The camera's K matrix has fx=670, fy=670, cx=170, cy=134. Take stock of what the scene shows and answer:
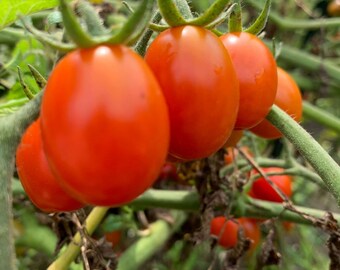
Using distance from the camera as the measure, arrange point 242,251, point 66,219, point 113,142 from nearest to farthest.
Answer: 1. point 113,142
2. point 66,219
3. point 242,251

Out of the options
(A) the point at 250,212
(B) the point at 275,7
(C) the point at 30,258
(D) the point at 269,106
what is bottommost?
(C) the point at 30,258

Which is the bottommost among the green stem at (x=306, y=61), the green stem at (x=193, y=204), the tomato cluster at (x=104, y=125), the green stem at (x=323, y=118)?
the green stem at (x=306, y=61)

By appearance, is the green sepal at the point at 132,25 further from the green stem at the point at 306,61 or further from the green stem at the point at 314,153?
the green stem at the point at 306,61

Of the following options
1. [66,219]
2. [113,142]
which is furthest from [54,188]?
[66,219]

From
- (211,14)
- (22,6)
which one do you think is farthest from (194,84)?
(22,6)

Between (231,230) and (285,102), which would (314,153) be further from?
(231,230)

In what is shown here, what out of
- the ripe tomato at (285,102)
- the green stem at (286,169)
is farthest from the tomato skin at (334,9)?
the ripe tomato at (285,102)

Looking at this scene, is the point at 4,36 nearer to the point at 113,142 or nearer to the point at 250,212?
the point at 250,212
